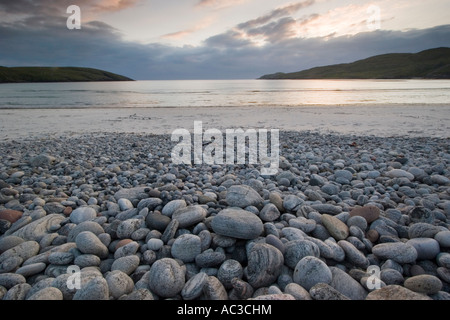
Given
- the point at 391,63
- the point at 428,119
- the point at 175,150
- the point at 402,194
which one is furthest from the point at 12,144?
the point at 391,63

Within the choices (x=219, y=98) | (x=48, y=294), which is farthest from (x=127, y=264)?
(x=219, y=98)

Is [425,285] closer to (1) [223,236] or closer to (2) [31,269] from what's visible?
(1) [223,236]

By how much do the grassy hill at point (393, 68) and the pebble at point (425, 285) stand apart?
115 m

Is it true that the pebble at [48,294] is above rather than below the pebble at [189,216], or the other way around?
below

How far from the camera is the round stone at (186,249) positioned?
2.38 m

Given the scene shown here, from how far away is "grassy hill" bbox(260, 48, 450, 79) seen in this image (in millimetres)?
98519

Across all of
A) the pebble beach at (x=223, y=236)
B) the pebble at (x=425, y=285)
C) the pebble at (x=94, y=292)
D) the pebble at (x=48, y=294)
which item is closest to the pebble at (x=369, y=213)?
the pebble beach at (x=223, y=236)

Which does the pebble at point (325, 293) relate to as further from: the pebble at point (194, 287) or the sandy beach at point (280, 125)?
the sandy beach at point (280, 125)

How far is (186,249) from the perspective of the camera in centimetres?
241

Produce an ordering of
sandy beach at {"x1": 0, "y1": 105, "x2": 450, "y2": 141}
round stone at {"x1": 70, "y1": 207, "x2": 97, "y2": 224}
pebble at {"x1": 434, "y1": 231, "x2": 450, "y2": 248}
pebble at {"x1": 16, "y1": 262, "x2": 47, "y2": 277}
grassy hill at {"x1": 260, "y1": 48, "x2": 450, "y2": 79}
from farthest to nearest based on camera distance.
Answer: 1. grassy hill at {"x1": 260, "y1": 48, "x2": 450, "y2": 79}
2. sandy beach at {"x1": 0, "y1": 105, "x2": 450, "y2": 141}
3. round stone at {"x1": 70, "y1": 207, "x2": 97, "y2": 224}
4. pebble at {"x1": 434, "y1": 231, "x2": 450, "y2": 248}
5. pebble at {"x1": 16, "y1": 262, "x2": 47, "y2": 277}

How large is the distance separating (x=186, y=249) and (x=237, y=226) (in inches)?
20.6

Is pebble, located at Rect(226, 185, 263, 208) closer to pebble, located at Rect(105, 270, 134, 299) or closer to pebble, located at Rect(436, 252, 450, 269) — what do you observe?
pebble, located at Rect(105, 270, 134, 299)

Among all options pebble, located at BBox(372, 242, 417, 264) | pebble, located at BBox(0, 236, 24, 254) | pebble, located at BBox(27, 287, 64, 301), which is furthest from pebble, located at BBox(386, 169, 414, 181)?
pebble, located at BBox(0, 236, 24, 254)

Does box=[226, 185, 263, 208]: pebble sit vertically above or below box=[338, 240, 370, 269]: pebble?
above
